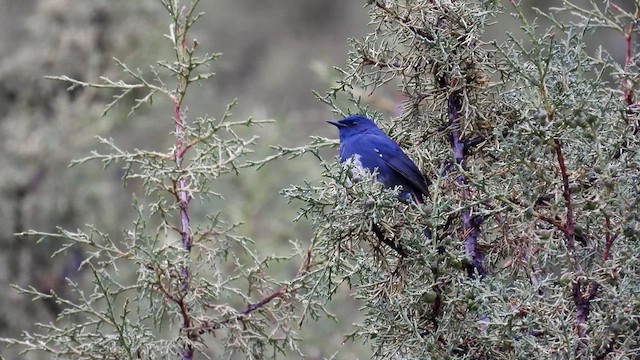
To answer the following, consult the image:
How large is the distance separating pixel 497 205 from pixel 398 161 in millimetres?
752

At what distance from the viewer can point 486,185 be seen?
10.1 feet

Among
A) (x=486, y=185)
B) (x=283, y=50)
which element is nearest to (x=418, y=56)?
(x=486, y=185)

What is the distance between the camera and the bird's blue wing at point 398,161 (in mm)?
3816

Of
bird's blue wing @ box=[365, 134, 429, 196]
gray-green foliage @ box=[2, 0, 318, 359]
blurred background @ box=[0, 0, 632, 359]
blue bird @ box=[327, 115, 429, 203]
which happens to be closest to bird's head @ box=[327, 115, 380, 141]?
blue bird @ box=[327, 115, 429, 203]

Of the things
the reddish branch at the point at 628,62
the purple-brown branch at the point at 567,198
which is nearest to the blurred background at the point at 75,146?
the reddish branch at the point at 628,62

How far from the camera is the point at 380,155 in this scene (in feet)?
13.4

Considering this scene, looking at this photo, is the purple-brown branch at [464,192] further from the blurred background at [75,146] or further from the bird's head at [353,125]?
the blurred background at [75,146]

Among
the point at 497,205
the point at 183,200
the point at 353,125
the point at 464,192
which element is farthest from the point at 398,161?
the point at 183,200

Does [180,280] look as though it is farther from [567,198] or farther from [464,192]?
[567,198]

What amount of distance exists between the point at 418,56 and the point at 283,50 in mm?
14873

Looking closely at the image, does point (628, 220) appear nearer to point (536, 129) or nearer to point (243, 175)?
point (536, 129)

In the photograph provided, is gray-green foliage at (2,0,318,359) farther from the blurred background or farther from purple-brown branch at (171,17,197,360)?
the blurred background

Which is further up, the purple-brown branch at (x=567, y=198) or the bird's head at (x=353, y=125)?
the bird's head at (x=353, y=125)

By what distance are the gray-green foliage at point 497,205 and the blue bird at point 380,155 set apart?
13 centimetres
